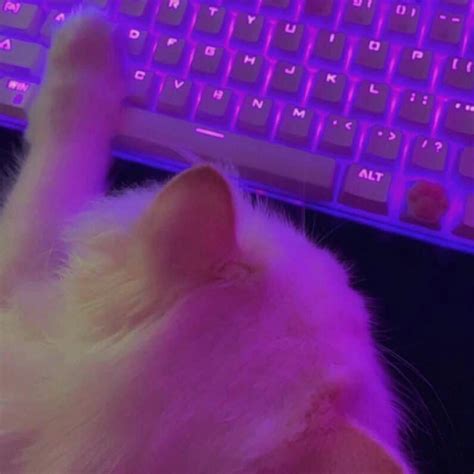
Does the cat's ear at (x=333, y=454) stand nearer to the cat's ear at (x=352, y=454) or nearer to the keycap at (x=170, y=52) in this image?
the cat's ear at (x=352, y=454)

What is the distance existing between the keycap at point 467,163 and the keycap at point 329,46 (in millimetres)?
146

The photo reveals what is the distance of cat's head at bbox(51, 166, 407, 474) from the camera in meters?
0.36

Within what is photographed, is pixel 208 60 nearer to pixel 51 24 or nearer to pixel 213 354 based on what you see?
Answer: pixel 51 24

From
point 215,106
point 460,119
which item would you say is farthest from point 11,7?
point 460,119

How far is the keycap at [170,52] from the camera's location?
63cm

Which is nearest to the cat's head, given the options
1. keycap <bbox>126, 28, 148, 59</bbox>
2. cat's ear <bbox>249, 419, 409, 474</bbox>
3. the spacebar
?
cat's ear <bbox>249, 419, 409, 474</bbox>

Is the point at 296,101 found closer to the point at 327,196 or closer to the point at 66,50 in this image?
the point at 327,196

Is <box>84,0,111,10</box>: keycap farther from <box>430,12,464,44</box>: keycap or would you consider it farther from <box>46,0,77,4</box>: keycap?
<box>430,12,464,44</box>: keycap

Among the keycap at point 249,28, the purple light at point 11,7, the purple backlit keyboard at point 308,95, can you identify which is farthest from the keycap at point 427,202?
the purple light at point 11,7

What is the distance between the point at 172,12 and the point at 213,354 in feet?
1.30

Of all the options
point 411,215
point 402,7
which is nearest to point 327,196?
point 411,215

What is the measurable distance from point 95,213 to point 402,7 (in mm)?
357

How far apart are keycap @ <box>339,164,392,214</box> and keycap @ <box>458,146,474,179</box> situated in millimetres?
62

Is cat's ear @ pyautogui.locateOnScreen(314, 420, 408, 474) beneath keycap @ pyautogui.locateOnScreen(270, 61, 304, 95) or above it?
beneath
